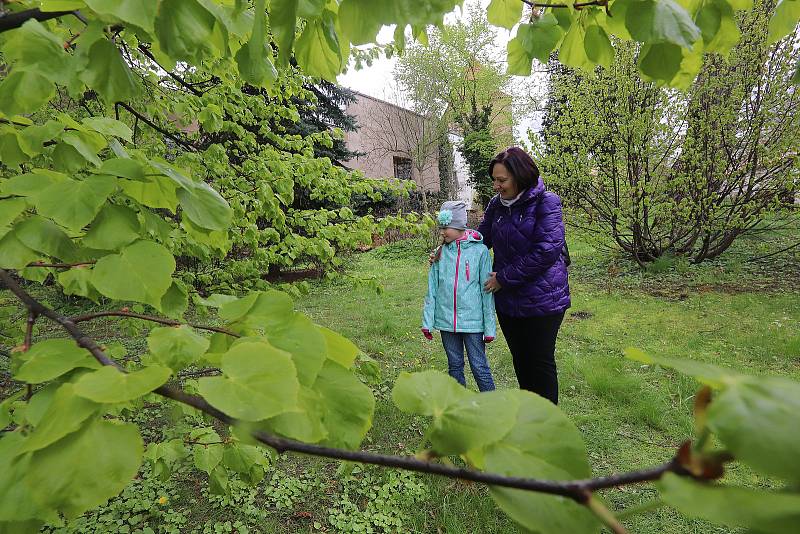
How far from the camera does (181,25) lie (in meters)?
0.80

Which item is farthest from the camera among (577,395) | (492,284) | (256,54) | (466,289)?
(577,395)

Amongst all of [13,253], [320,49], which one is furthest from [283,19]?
[13,253]

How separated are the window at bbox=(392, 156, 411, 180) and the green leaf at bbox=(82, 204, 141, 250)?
19472 mm

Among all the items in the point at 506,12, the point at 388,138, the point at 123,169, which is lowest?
the point at 123,169

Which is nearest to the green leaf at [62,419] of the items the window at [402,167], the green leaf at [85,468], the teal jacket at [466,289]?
the green leaf at [85,468]

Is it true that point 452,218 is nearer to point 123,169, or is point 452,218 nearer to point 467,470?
point 123,169

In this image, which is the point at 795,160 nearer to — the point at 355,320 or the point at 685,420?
the point at 685,420

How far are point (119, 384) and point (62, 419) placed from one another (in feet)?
0.21

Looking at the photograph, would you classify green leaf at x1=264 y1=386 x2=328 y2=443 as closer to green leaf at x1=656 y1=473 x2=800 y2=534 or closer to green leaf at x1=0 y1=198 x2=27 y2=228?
green leaf at x1=656 y1=473 x2=800 y2=534

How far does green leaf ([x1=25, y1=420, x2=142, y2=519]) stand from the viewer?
0.45 metres

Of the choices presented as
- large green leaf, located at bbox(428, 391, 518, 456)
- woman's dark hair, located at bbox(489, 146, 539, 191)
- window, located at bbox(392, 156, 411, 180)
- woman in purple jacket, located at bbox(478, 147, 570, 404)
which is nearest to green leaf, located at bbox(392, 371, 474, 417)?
large green leaf, located at bbox(428, 391, 518, 456)

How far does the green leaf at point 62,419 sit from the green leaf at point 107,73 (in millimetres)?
699

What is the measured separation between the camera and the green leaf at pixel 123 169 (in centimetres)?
86

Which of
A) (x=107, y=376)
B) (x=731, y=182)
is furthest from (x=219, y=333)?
(x=731, y=182)
